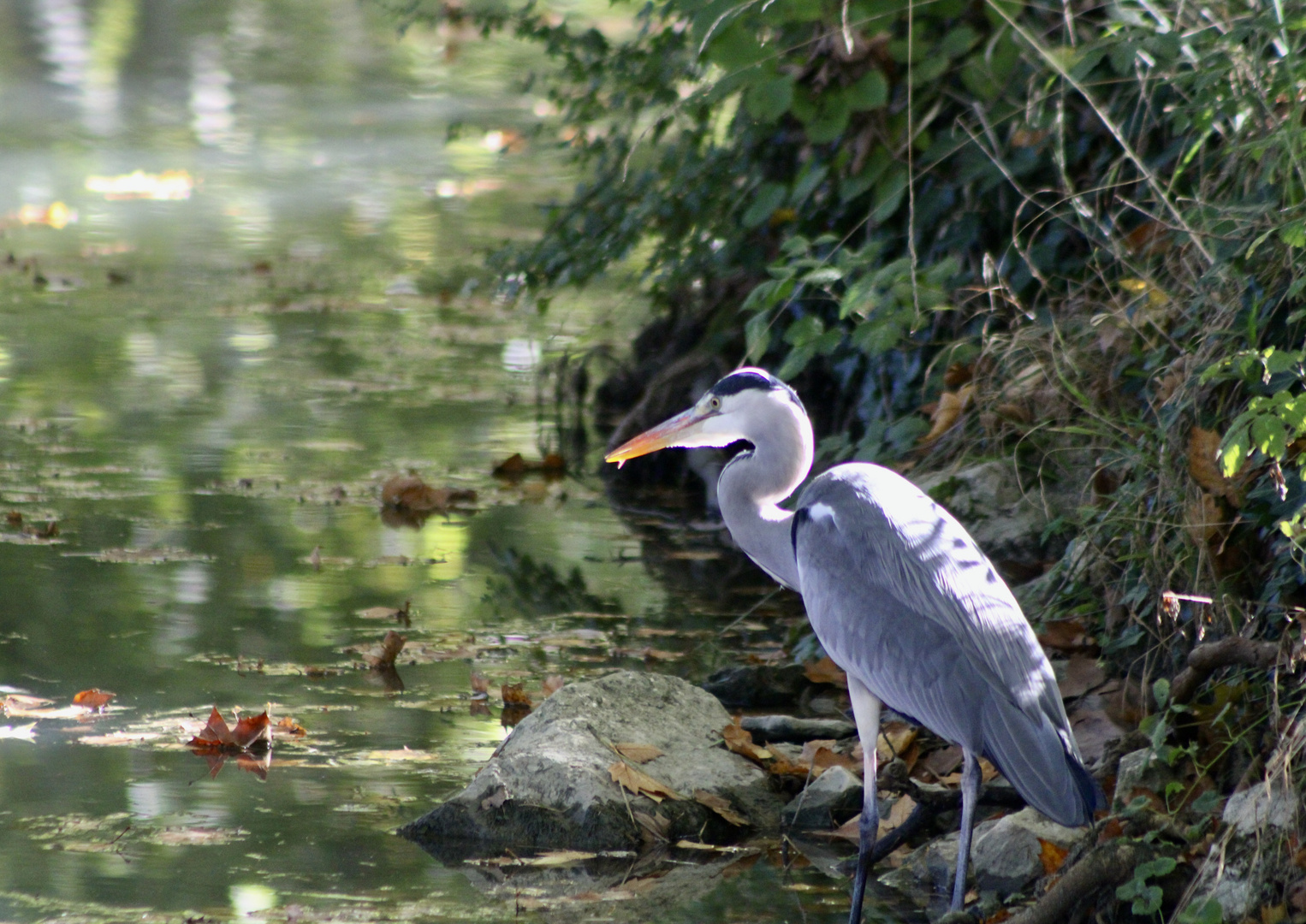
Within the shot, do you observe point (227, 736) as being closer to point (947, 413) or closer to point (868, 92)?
point (947, 413)

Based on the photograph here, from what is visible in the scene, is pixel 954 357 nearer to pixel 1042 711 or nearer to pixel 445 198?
pixel 1042 711

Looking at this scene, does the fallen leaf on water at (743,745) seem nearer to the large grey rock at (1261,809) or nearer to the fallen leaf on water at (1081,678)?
the fallen leaf on water at (1081,678)

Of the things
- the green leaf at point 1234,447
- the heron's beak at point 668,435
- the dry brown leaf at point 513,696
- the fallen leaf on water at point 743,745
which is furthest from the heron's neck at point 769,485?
the green leaf at point 1234,447

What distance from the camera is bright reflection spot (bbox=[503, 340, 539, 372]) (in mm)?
10594

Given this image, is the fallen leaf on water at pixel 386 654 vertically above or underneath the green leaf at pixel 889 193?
underneath

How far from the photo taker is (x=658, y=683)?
511 cm

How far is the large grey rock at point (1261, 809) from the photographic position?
11.9ft

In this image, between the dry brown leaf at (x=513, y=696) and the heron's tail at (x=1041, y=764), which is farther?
the dry brown leaf at (x=513, y=696)

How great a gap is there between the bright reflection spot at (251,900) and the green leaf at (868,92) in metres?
4.12

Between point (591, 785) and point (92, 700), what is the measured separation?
65.6 inches

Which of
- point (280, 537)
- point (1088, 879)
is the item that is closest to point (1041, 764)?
point (1088, 879)

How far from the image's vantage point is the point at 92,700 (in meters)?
5.20

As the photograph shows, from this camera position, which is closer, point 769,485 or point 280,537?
point 769,485

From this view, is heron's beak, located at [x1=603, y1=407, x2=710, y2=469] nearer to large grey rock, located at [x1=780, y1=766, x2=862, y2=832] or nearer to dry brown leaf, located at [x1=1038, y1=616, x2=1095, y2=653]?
large grey rock, located at [x1=780, y1=766, x2=862, y2=832]
